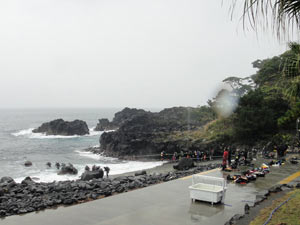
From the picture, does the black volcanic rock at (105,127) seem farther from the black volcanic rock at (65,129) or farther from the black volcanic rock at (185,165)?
the black volcanic rock at (185,165)

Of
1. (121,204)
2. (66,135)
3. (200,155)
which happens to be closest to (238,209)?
(121,204)

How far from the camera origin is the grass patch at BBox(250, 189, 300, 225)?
260 inches

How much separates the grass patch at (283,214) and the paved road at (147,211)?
0.90 m

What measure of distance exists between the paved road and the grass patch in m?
0.90

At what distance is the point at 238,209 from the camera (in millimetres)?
8609

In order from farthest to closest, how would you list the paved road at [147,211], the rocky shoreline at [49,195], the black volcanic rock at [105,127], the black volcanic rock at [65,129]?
the black volcanic rock at [105,127], the black volcanic rock at [65,129], the rocky shoreline at [49,195], the paved road at [147,211]

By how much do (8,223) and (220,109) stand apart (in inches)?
1392

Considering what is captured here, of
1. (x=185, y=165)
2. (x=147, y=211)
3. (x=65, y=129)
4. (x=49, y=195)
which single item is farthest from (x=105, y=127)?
(x=147, y=211)

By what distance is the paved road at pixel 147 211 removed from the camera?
301 inches

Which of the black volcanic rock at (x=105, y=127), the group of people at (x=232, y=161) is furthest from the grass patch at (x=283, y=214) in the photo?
the black volcanic rock at (x=105, y=127)

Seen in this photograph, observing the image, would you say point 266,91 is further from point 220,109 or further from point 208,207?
point 208,207

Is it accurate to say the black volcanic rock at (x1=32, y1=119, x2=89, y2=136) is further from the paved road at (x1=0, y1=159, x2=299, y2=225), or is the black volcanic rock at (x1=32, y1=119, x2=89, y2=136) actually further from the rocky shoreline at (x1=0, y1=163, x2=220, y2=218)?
the paved road at (x1=0, y1=159, x2=299, y2=225)

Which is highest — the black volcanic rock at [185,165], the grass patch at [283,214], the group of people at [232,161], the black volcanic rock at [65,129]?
the black volcanic rock at [65,129]

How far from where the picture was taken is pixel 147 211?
8508mm
